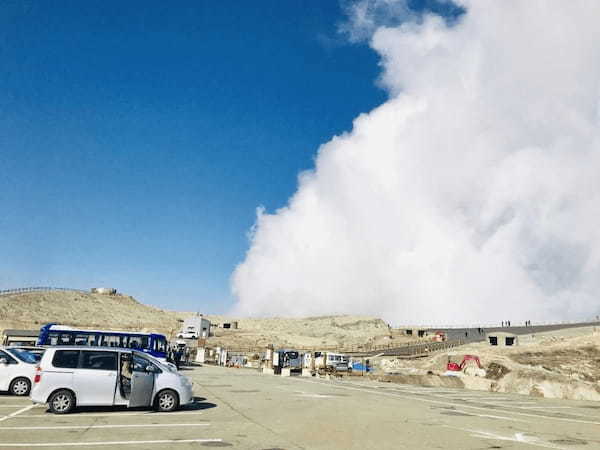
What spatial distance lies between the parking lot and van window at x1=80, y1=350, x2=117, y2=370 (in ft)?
4.21

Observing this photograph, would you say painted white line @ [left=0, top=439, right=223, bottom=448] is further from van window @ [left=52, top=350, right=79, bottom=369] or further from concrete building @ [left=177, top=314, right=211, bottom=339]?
concrete building @ [left=177, top=314, right=211, bottom=339]

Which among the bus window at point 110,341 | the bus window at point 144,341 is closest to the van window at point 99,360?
the bus window at point 110,341

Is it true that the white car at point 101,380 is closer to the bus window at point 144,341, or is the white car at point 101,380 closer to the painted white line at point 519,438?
the painted white line at point 519,438

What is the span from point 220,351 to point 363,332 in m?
76.4

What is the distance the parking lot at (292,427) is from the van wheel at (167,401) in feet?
1.28

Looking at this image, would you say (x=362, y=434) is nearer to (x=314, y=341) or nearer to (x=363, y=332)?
(x=314, y=341)

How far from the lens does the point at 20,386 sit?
59.0 ft

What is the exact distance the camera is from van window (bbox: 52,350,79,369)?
44.2 feet

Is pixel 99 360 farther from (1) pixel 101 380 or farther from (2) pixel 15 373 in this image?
(2) pixel 15 373

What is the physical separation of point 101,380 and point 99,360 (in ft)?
1.82

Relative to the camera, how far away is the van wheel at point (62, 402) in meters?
13.4

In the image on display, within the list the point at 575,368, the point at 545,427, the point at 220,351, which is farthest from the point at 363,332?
the point at 545,427

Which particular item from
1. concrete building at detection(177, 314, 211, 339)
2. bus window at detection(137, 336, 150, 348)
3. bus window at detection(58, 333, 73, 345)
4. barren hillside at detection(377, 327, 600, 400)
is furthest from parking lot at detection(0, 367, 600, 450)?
concrete building at detection(177, 314, 211, 339)

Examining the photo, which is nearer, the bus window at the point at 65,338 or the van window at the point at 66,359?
the van window at the point at 66,359
